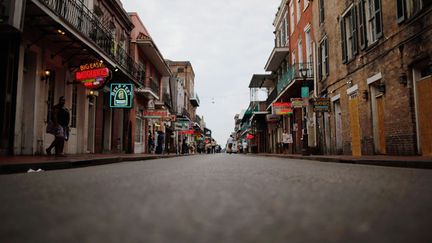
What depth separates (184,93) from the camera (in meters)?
57.3

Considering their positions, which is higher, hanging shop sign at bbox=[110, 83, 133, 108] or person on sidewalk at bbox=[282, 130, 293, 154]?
hanging shop sign at bbox=[110, 83, 133, 108]

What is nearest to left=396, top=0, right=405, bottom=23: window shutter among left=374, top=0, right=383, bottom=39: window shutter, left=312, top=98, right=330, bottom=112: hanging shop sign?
left=374, top=0, right=383, bottom=39: window shutter

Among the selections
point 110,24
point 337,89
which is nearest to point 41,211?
point 337,89

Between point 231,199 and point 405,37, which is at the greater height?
point 405,37

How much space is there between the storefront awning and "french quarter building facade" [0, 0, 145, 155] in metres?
12.7

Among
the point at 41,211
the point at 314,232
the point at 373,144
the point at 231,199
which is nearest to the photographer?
the point at 314,232

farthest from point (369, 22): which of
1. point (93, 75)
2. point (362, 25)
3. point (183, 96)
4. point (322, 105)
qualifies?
point (183, 96)

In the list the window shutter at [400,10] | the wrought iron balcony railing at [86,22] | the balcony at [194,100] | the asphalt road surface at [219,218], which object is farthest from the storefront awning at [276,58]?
the balcony at [194,100]

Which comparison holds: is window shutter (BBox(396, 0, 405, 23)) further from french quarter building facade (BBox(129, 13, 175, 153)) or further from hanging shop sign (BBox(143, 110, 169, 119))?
hanging shop sign (BBox(143, 110, 169, 119))

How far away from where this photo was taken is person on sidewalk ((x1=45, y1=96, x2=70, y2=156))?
10984 mm

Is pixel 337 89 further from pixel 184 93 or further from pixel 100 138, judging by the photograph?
pixel 184 93

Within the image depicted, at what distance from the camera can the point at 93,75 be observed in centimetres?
1473

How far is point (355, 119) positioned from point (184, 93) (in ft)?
141

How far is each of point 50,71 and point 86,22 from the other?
2.96 metres
